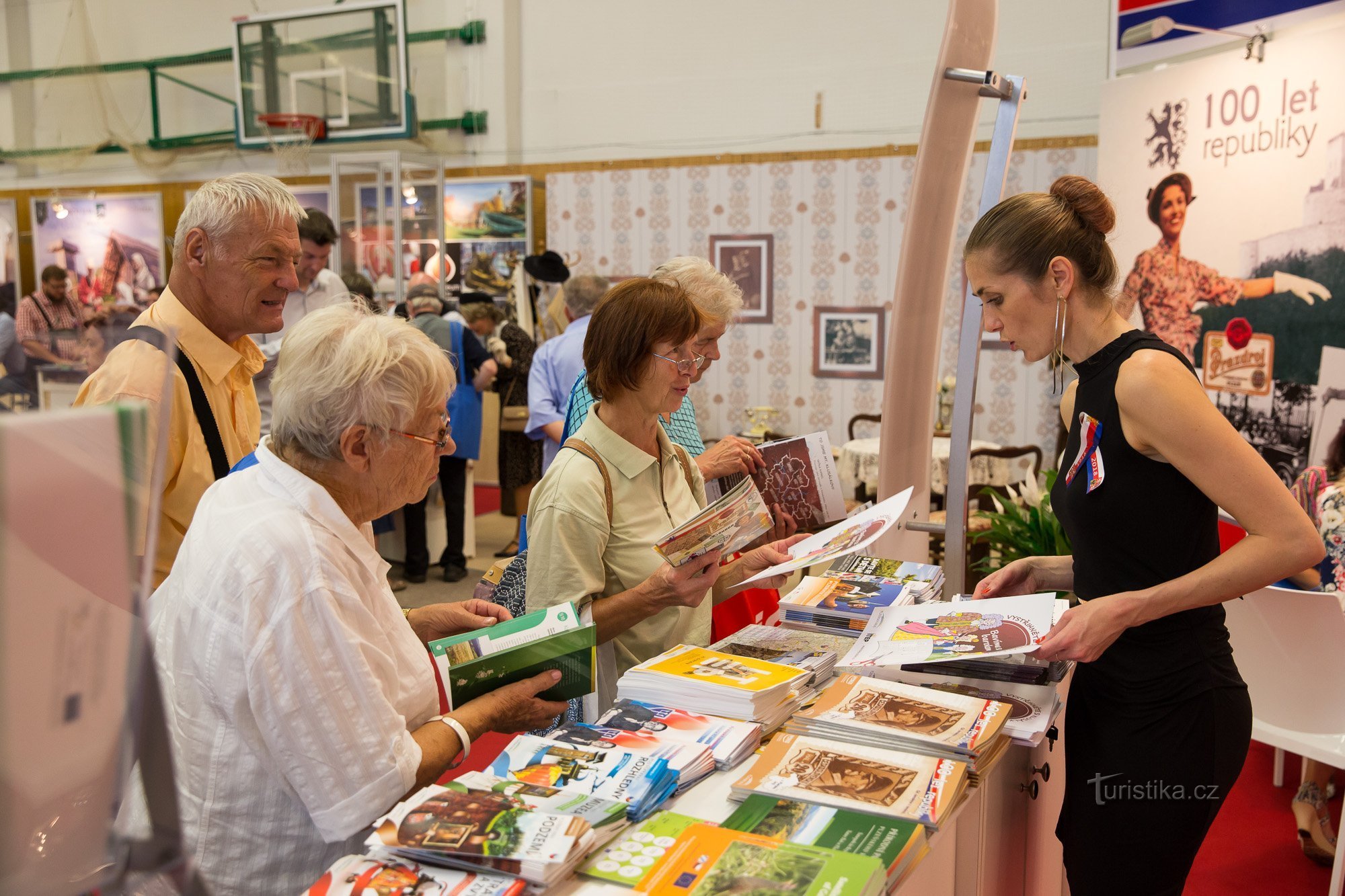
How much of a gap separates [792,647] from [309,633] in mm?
1057

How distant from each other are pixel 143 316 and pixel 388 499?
4.36 feet

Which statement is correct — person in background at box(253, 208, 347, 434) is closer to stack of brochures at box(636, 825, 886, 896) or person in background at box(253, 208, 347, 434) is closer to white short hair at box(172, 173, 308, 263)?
white short hair at box(172, 173, 308, 263)

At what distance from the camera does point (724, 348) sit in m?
9.14

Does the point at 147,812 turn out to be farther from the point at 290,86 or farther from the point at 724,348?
the point at 290,86

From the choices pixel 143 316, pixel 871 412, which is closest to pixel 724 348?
pixel 871 412

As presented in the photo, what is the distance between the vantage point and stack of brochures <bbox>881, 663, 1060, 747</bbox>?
1726 millimetres

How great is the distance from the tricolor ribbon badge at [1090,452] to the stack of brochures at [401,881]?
1.19 metres

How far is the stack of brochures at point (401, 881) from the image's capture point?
118 cm

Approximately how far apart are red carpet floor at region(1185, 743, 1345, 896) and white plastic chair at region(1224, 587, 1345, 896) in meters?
0.15

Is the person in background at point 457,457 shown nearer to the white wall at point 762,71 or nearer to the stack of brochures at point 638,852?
the white wall at point 762,71

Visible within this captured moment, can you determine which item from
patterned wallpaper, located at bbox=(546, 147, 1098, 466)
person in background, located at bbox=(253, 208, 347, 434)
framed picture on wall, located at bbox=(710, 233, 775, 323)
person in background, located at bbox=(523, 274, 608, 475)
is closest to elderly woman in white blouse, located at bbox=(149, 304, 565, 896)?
person in background, located at bbox=(253, 208, 347, 434)

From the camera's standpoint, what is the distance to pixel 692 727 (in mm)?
1699

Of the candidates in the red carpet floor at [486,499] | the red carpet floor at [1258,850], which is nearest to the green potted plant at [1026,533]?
the red carpet floor at [1258,850]

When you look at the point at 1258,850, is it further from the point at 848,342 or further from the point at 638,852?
the point at 848,342
